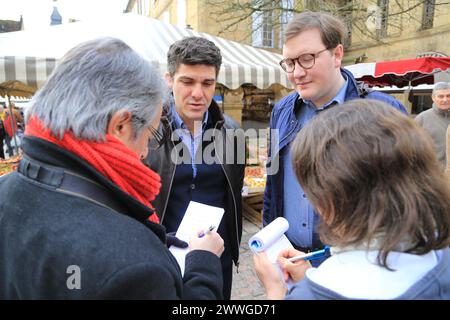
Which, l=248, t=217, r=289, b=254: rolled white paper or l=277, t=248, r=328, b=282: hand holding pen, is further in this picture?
l=248, t=217, r=289, b=254: rolled white paper

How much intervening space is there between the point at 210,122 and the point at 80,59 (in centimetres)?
126

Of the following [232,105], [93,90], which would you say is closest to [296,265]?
[93,90]

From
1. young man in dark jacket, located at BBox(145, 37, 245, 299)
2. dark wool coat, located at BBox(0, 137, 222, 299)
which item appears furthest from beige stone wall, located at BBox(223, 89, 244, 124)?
dark wool coat, located at BBox(0, 137, 222, 299)

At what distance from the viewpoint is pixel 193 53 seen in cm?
189

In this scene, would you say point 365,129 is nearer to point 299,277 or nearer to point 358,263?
point 358,263

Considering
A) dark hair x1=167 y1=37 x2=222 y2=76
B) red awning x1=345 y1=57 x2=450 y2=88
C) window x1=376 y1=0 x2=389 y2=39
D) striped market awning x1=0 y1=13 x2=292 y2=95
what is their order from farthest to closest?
window x1=376 y1=0 x2=389 y2=39 → red awning x1=345 y1=57 x2=450 y2=88 → striped market awning x1=0 y1=13 x2=292 y2=95 → dark hair x1=167 y1=37 x2=222 y2=76

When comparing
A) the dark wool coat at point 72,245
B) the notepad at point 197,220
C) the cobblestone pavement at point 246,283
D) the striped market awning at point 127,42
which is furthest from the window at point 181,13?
the dark wool coat at point 72,245

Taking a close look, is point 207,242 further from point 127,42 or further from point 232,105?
point 232,105

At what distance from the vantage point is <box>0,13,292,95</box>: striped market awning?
11.9 feet

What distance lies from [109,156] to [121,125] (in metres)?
0.12

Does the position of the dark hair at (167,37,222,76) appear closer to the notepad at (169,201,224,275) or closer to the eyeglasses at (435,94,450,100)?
the notepad at (169,201,224,275)

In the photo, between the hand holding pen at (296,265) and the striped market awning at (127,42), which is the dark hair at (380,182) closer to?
the hand holding pen at (296,265)

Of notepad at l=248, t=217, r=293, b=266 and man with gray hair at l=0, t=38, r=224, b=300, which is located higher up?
man with gray hair at l=0, t=38, r=224, b=300
